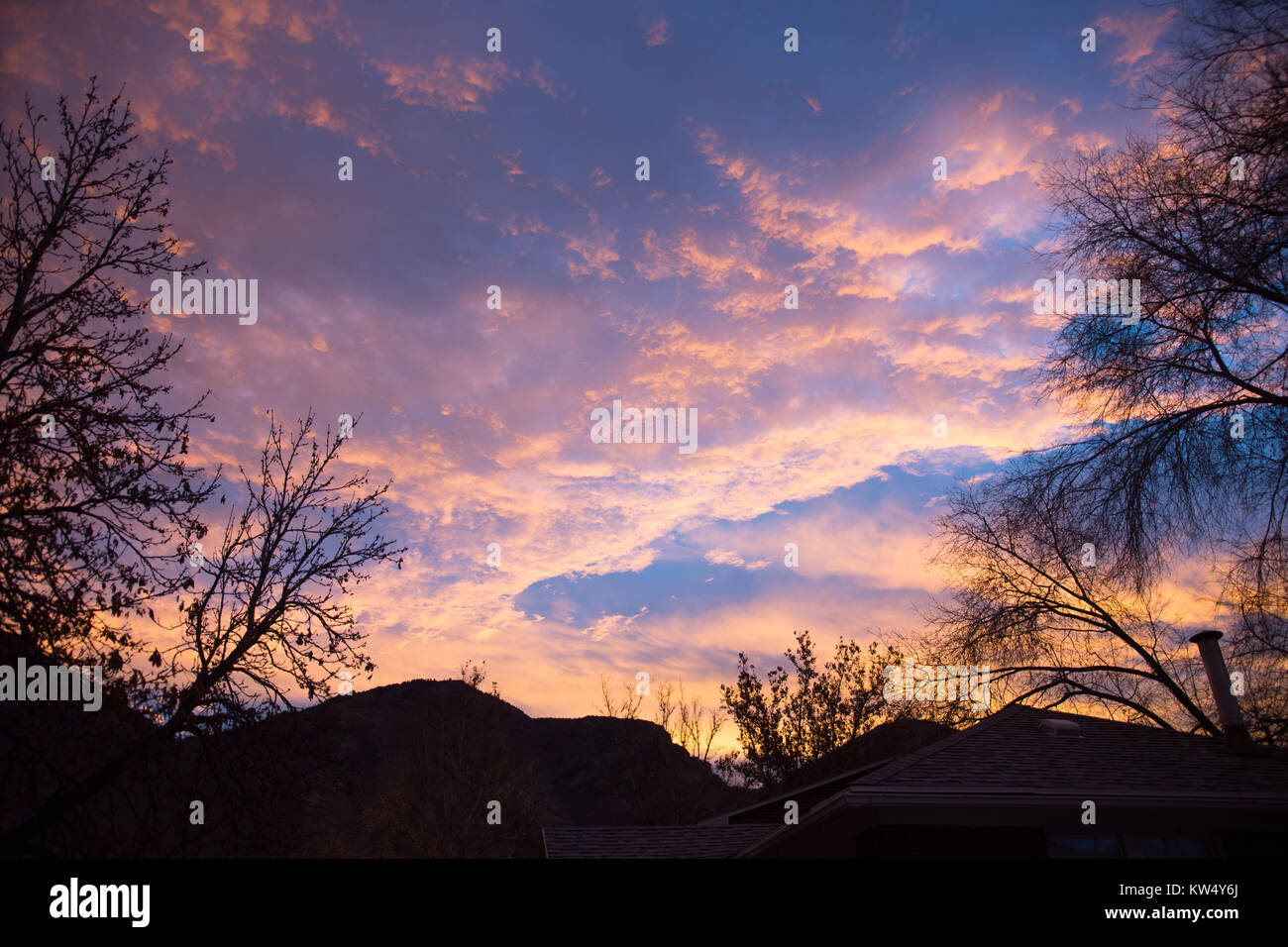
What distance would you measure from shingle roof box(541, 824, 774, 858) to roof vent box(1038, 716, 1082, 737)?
5.61 metres

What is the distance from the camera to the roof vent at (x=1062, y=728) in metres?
12.6

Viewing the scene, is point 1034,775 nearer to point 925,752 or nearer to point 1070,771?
point 1070,771

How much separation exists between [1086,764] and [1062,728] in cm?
200

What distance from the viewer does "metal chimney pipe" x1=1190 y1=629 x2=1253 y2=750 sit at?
42.0 feet

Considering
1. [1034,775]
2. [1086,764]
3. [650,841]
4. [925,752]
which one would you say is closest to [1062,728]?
[1086,764]

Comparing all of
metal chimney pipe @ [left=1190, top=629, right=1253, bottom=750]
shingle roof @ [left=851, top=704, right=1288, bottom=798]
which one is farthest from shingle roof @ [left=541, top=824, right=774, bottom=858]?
metal chimney pipe @ [left=1190, top=629, right=1253, bottom=750]

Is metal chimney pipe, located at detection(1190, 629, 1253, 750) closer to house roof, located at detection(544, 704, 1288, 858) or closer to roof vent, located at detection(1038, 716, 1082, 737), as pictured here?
house roof, located at detection(544, 704, 1288, 858)

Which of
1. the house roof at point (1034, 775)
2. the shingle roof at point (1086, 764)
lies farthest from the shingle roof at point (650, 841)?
the shingle roof at point (1086, 764)

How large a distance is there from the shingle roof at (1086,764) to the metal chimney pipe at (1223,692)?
275 mm

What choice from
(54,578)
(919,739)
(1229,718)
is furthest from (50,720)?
(919,739)

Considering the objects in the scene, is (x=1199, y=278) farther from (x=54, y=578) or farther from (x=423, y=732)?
(x=423, y=732)

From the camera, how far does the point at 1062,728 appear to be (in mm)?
12672

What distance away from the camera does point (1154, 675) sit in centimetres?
2080

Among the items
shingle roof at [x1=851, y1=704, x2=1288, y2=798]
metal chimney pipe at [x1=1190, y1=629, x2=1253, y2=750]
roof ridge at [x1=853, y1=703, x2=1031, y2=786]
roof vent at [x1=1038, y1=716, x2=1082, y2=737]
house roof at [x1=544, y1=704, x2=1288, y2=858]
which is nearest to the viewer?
house roof at [x1=544, y1=704, x2=1288, y2=858]
